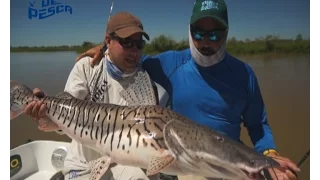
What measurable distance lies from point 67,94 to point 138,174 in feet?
2.06

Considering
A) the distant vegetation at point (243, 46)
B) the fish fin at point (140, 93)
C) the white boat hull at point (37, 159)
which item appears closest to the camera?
the fish fin at point (140, 93)

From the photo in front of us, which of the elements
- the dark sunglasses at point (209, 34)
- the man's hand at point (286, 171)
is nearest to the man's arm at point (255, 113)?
the dark sunglasses at point (209, 34)

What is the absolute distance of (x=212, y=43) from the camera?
2.02 meters

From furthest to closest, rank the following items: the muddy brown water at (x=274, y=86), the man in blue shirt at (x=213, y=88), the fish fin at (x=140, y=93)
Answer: the muddy brown water at (x=274, y=86)
the man in blue shirt at (x=213, y=88)
the fish fin at (x=140, y=93)

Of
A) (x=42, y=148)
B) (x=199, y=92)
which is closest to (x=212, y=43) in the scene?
(x=199, y=92)

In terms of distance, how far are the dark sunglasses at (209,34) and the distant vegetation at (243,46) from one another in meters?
2.58

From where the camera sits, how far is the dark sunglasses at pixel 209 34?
1.99m

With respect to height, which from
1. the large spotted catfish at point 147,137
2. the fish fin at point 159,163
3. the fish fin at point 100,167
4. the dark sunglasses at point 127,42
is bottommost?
the fish fin at point 100,167

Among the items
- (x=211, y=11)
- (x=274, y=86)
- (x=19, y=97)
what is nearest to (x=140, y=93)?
(x=211, y=11)

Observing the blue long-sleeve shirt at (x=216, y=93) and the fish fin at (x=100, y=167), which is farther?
the blue long-sleeve shirt at (x=216, y=93)

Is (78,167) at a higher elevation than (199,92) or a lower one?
lower

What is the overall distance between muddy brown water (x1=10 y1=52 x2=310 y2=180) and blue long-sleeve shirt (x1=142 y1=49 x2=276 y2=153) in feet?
8.00

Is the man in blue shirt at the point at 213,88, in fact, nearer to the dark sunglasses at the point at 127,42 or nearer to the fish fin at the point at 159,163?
the dark sunglasses at the point at 127,42
